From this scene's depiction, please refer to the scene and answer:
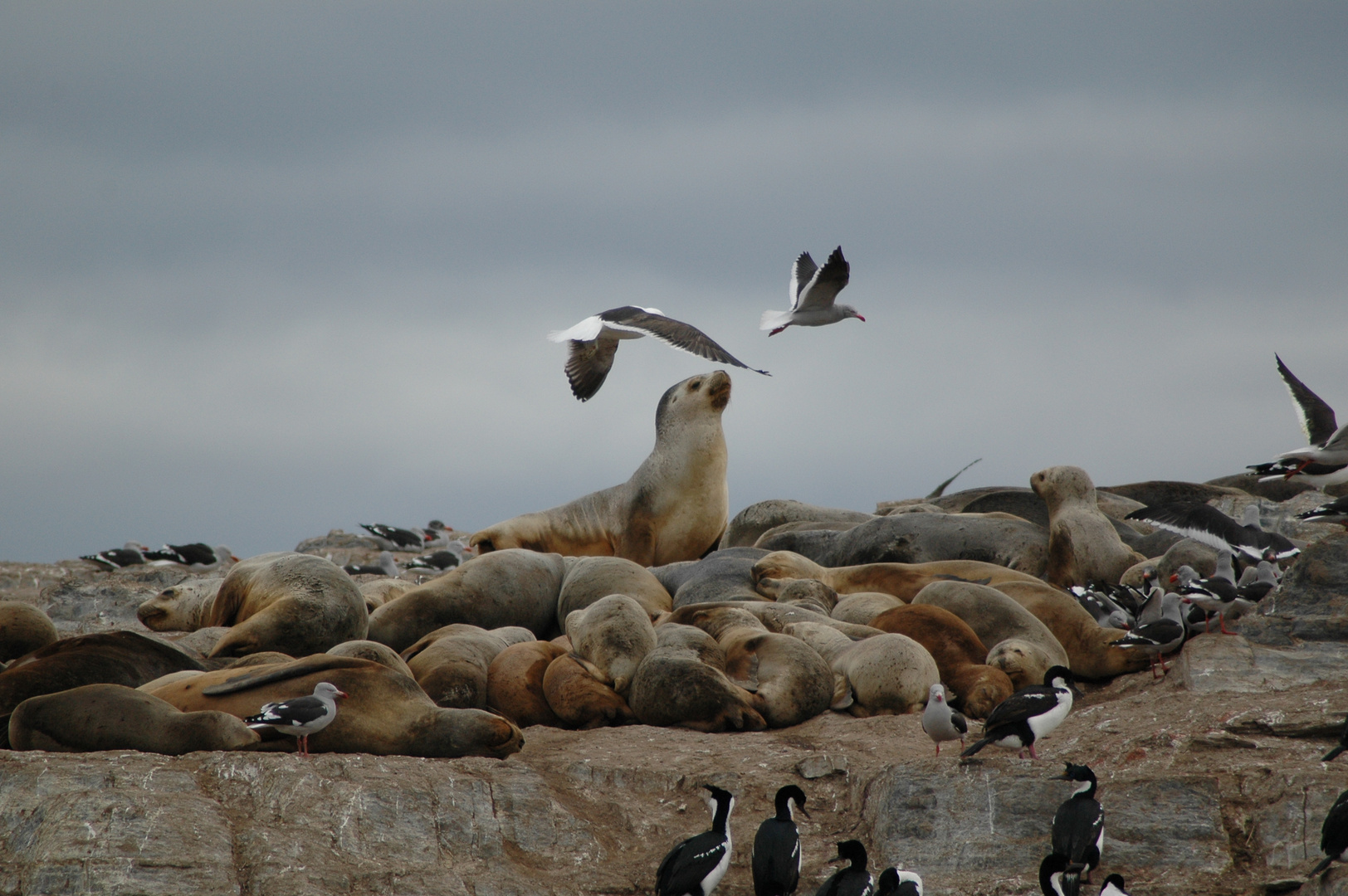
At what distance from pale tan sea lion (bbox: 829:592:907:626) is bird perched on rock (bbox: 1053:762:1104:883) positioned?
455 centimetres

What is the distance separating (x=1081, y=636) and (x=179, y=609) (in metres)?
7.79

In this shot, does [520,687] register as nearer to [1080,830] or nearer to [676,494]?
[1080,830]

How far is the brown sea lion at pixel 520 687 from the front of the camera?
8.19 m

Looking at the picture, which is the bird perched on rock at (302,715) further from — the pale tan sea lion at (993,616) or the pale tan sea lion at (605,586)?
the pale tan sea lion at (993,616)

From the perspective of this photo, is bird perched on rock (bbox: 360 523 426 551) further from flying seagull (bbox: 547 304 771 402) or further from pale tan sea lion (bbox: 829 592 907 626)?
pale tan sea lion (bbox: 829 592 907 626)

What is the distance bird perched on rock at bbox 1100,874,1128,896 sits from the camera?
5.24m

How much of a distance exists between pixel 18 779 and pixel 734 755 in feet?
11.6

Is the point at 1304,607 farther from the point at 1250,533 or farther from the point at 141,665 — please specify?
the point at 141,665

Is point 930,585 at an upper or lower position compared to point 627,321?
lower

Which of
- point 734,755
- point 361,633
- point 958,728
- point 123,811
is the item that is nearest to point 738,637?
point 734,755

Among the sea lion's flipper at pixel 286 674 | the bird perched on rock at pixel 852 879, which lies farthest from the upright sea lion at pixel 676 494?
the bird perched on rock at pixel 852 879

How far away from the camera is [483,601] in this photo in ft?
35.8

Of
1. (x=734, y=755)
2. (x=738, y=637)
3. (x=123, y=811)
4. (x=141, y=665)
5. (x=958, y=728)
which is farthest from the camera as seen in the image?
(x=738, y=637)

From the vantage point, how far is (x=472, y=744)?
6820 millimetres
